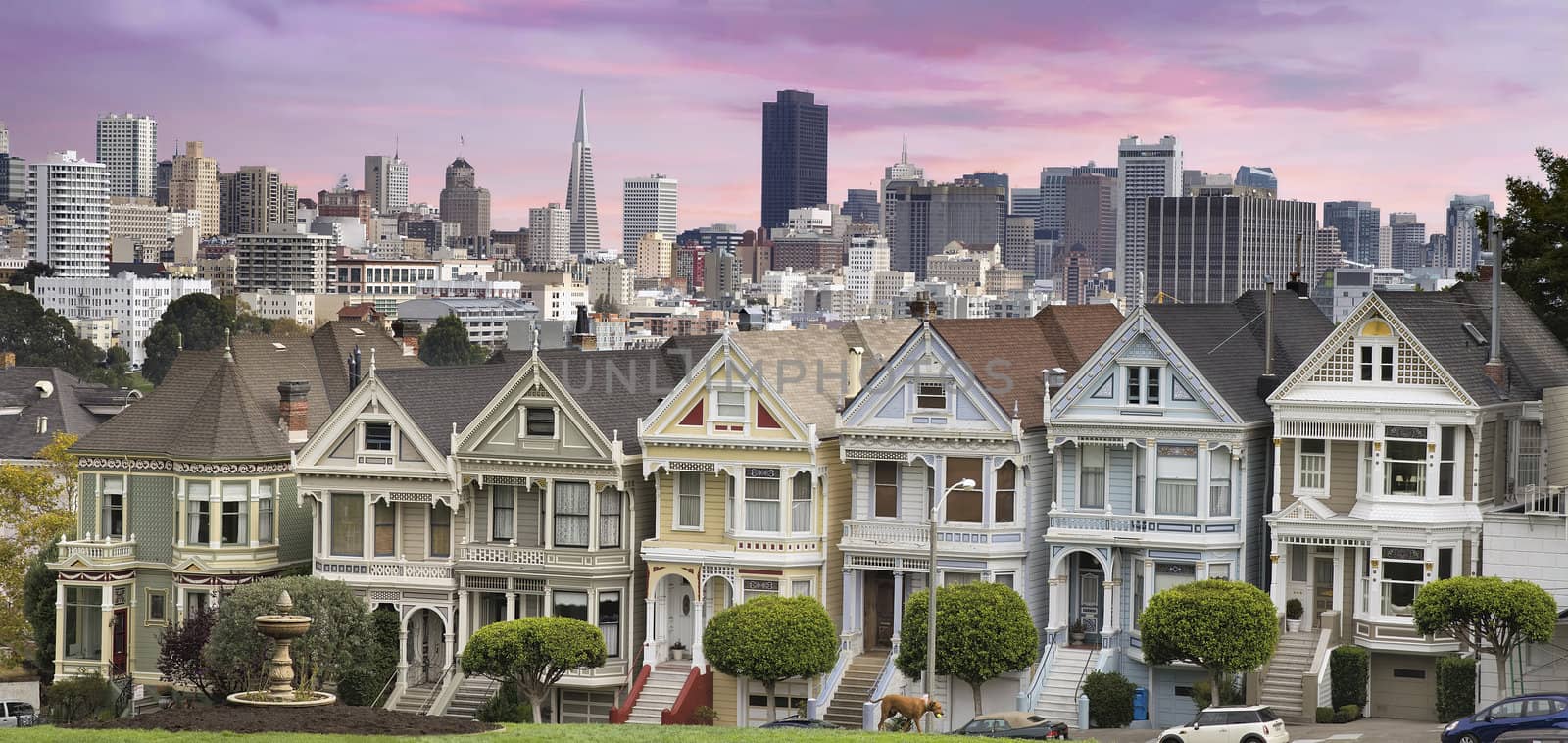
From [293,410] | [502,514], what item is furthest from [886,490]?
[293,410]

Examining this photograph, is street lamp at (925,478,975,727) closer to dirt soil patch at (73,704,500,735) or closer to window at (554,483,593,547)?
dirt soil patch at (73,704,500,735)

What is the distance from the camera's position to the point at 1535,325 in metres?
56.7

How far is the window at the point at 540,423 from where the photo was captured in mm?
57625

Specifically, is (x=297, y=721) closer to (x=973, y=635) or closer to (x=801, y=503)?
(x=973, y=635)

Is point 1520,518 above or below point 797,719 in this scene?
above

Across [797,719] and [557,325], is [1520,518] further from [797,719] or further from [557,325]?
[557,325]

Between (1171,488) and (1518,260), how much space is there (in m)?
19.0

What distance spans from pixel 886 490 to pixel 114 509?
2064 centimetres

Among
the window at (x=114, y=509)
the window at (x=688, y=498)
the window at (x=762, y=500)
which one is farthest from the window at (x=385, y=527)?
the window at (x=762, y=500)

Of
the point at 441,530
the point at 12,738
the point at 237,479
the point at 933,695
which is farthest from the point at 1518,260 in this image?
the point at 12,738

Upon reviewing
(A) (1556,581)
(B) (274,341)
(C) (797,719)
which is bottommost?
(C) (797,719)

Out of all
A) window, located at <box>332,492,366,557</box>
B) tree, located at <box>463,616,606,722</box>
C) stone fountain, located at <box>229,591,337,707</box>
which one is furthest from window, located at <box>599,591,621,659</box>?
stone fountain, located at <box>229,591,337,707</box>

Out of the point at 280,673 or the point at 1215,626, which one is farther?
the point at 1215,626

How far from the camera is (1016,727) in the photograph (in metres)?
47.8
